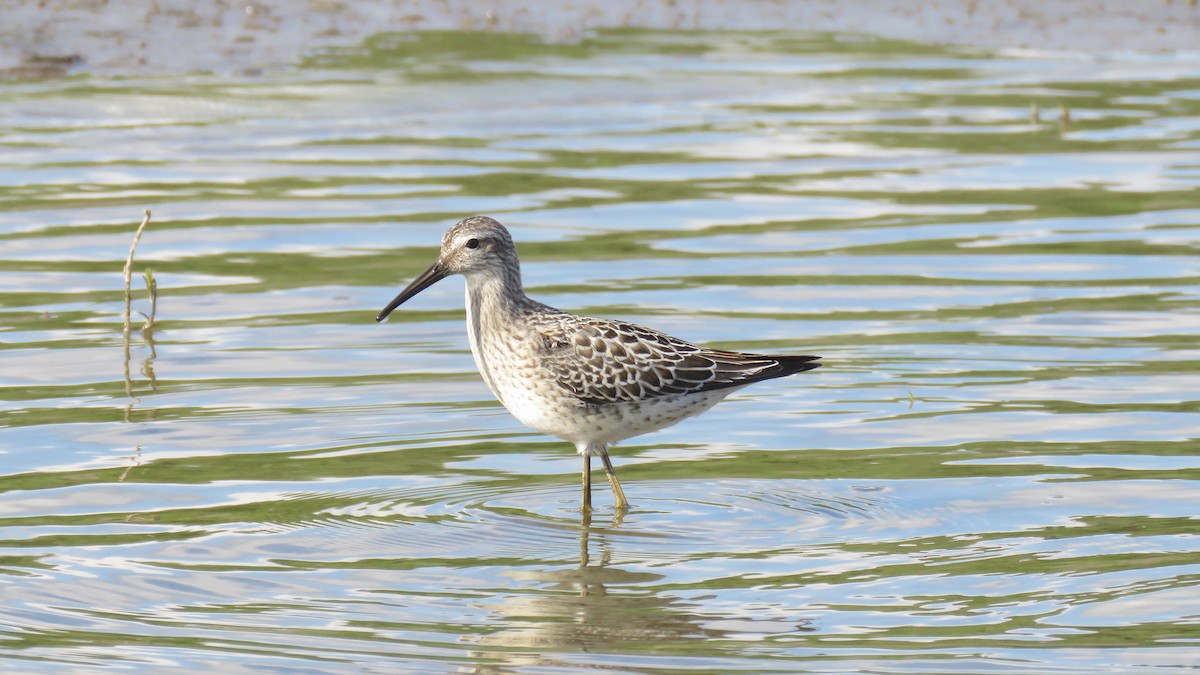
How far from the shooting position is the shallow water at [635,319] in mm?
7898

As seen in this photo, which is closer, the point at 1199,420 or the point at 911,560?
the point at 911,560

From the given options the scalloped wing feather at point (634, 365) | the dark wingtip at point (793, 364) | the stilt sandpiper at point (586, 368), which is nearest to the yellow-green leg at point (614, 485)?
the stilt sandpiper at point (586, 368)

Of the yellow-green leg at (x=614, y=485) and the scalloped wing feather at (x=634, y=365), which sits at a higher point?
the scalloped wing feather at (x=634, y=365)

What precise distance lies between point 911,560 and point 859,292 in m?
5.11

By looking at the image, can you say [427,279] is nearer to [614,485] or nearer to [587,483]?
[587,483]

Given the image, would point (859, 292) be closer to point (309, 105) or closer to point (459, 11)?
point (309, 105)

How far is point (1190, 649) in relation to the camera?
7340 mm

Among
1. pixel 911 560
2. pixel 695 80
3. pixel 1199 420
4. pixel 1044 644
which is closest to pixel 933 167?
pixel 695 80

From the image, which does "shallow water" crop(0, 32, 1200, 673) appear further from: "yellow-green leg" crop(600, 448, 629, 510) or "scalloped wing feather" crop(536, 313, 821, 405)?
"scalloped wing feather" crop(536, 313, 821, 405)

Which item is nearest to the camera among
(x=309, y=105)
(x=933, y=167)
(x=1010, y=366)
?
(x=1010, y=366)

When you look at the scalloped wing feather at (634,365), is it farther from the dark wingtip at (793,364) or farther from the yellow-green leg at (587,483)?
the yellow-green leg at (587,483)

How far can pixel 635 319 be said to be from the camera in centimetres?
1271

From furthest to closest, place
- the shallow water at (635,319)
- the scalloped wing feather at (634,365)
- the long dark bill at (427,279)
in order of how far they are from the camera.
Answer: the long dark bill at (427,279) → the scalloped wing feather at (634,365) → the shallow water at (635,319)

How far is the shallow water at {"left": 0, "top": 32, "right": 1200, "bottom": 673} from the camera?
25.9ft
